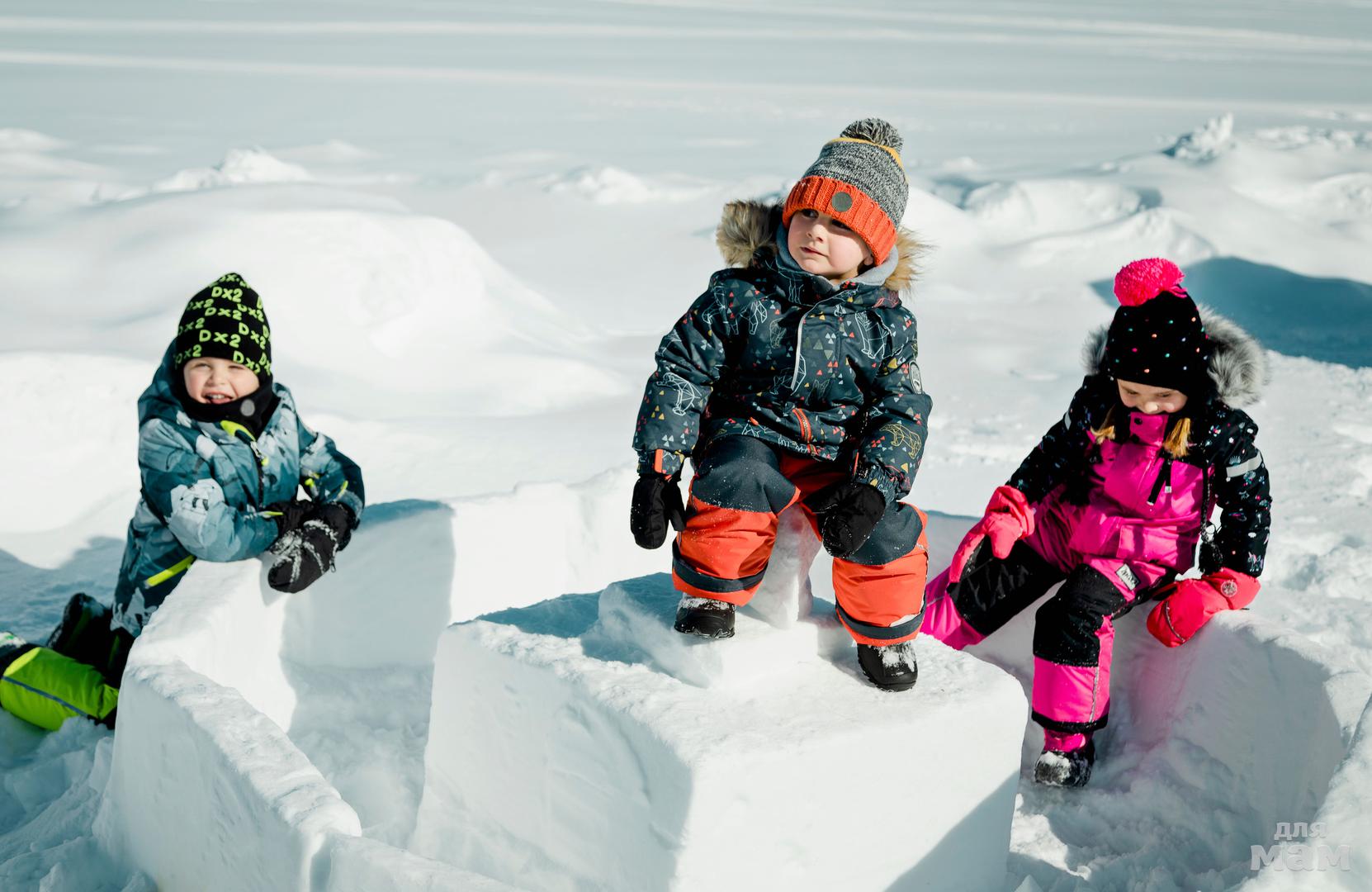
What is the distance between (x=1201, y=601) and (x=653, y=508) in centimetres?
123

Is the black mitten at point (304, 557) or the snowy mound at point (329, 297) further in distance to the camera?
the snowy mound at point (329, 297)

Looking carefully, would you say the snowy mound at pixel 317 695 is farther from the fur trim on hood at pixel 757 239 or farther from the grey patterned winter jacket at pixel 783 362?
the fur trim on hood at pixel 757 239

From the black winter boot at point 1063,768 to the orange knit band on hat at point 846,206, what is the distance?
1.19 m

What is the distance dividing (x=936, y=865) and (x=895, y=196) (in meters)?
1.12

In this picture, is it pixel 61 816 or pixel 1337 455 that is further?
pixel 1337 455

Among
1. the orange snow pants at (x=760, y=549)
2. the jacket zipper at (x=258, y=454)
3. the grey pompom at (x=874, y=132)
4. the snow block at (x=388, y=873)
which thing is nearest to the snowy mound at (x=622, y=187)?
the jacket zipper at (x=258, y=454)

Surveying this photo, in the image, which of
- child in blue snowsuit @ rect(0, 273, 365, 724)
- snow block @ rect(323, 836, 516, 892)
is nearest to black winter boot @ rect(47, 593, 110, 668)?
child in blue snowsuit @ rect(0, 273, 365, 724)

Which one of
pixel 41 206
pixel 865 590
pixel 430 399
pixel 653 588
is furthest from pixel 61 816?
pixel 41 206

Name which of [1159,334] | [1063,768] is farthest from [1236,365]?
[1063,768]

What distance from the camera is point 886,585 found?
77.8 inches

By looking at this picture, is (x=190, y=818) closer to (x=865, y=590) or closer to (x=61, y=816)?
(x=61, y=816)

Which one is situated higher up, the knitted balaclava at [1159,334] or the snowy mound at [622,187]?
the knitted balaclava at [1159,334]

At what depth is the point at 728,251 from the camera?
2.12 meters

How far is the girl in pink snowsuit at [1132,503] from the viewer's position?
8.15 feet
